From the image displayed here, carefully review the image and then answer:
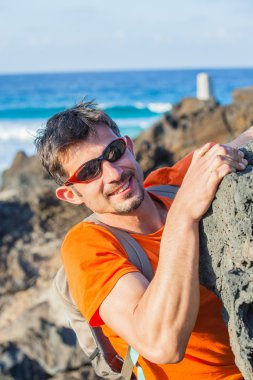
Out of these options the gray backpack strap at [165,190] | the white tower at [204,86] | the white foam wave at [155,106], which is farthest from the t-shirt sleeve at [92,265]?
the white foam wave at [155,106]

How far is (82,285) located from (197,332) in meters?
0.45

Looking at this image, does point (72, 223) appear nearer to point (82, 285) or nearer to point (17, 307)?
point (17, 307)

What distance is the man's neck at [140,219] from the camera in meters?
2.62

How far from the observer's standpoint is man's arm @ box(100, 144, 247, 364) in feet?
6.50

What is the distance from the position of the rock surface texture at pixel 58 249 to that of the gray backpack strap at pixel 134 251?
250 millimetres

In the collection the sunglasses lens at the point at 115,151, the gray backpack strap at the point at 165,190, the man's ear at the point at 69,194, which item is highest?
the sunglasses lens at the point at 115,151

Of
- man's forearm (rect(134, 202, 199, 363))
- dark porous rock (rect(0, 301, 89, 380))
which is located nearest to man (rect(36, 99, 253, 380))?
man's forearm (rect(134, 202, 199, 363))

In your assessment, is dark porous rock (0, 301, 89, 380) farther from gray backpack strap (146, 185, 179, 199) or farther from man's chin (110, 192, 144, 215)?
man's chin (110, 192, 144, 215)

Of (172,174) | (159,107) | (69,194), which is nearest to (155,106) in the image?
(159,107)

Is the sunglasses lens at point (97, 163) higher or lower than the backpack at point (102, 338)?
higher

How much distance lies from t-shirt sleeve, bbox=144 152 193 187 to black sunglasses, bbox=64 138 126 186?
37cm

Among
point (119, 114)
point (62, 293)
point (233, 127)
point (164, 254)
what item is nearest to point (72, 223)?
point (233, 127)

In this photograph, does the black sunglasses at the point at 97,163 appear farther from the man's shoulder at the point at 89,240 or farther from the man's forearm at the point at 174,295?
the man's forearm at the point at 174,295

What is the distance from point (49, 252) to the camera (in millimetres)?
7449
